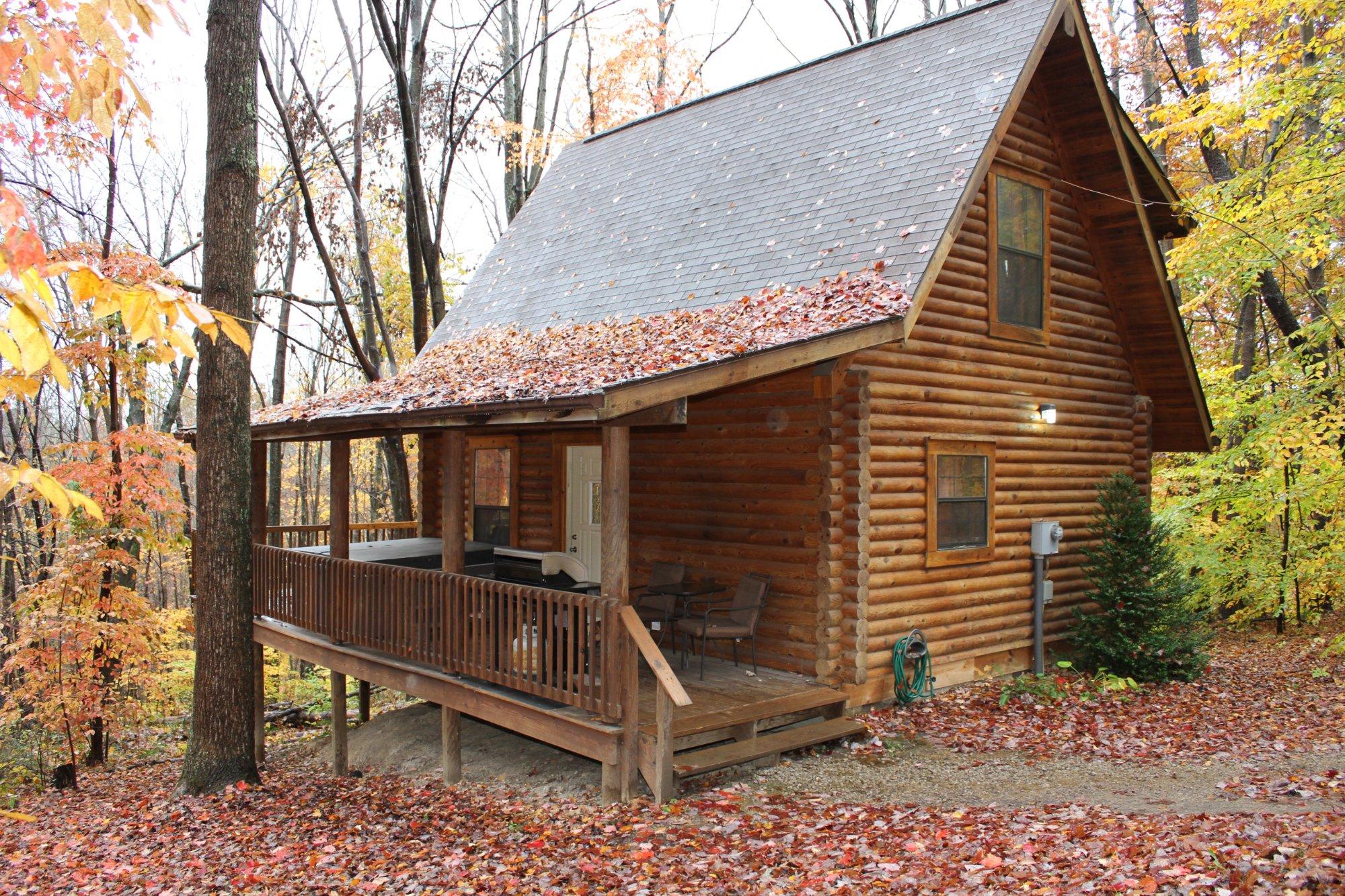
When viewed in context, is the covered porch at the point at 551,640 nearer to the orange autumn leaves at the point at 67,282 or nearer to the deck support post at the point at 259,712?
the deck support post at the point at 259,712

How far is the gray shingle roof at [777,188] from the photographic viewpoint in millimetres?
9547

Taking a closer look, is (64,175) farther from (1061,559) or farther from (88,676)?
(1061,559)

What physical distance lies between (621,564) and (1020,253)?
652 centimetres

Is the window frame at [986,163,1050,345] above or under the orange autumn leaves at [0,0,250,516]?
above

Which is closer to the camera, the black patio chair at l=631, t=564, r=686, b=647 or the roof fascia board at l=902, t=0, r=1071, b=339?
the roof fascia board at l=902, t=0, r=1071, b=339

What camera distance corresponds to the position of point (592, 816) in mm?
7031

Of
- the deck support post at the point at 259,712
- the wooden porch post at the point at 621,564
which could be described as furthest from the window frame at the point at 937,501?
the deck support post at the point at 259,712

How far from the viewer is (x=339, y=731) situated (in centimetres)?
1095

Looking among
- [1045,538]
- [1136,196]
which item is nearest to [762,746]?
[1045,538]

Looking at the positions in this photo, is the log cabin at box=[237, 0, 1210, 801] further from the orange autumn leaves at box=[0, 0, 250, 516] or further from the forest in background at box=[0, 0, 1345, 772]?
the orange autumn leaves at box=[0, 0, 250, 516]

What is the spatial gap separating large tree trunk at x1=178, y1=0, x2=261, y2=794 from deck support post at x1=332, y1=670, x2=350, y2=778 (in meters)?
1.65

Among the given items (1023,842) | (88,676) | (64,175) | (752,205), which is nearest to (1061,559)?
(752,205)

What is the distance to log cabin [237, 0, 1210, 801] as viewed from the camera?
24.9 ft

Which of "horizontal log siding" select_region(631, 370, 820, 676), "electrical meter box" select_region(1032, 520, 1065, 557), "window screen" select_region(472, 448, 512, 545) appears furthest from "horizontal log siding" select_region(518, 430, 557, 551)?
"electrical meter box" select_region(1032, 520, 1065, 557)
